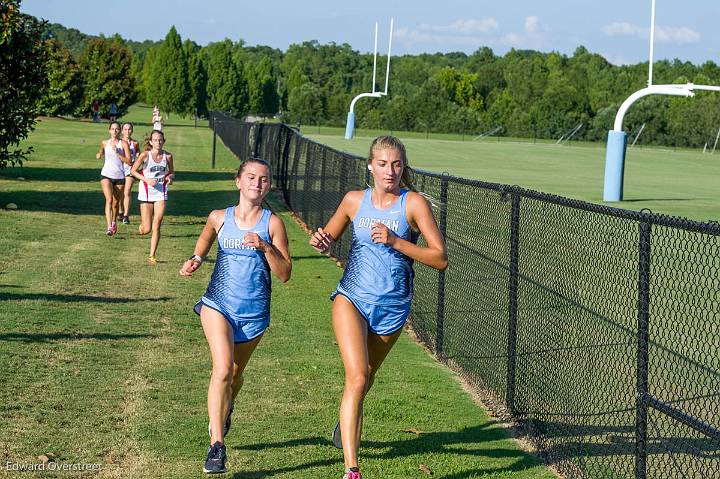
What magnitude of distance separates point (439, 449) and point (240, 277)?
1.80m

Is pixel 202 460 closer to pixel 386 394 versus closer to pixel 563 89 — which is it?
pixel 386 394

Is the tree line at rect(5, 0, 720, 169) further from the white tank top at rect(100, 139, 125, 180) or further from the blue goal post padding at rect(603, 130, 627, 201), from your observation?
the white tank top at rect(100, 139, 125, 180)

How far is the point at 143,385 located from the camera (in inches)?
336

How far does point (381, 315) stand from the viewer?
6.36m

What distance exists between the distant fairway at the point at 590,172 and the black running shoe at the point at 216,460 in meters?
20.1

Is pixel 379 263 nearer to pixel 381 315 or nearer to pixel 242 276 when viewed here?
pixel 381 315

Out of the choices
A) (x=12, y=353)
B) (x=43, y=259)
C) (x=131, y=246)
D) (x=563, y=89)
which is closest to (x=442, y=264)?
(x=12, y=353)

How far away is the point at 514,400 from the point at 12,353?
4.06m

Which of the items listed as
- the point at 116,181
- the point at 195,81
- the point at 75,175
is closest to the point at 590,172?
the point at 75,175

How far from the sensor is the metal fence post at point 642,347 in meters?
5.77

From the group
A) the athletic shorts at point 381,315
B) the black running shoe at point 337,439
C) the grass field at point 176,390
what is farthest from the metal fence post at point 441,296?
the athletic shorts at point 381,315

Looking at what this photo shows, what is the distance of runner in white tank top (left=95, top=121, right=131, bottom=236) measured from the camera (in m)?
18.1

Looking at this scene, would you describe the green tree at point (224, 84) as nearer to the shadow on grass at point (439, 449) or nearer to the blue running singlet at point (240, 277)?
the shadow on grass at point (439, 449)

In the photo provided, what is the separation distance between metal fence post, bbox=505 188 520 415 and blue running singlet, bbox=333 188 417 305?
2039 mm
